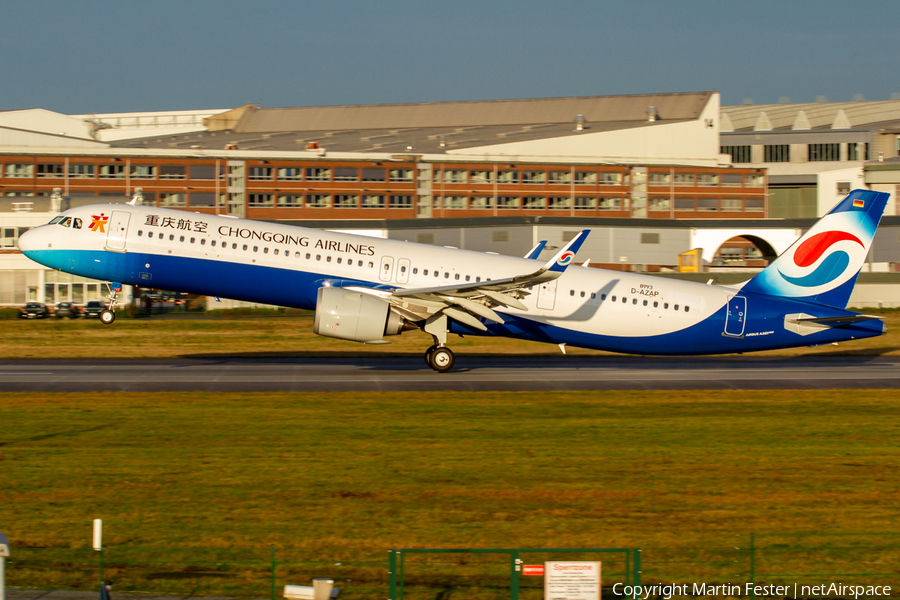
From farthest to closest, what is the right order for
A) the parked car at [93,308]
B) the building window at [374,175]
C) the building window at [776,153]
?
the building window at [776,153]
the building window at [374,175]
the parked car at [93,308]

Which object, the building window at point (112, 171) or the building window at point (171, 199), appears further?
the building window at point (171, 199)

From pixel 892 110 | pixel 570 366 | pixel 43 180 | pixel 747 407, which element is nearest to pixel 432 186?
pixel 43 180

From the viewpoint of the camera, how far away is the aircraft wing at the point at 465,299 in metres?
29.3

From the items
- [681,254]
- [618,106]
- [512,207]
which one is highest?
[618,106]

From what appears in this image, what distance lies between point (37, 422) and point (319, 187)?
8185 centimetres

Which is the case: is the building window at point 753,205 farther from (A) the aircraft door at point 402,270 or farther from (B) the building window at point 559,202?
(A) the aircraft door at point 402,270

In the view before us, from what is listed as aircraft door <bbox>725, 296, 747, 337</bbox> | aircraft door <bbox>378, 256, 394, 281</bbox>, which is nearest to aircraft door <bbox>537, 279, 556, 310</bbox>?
aircraft door <bbox>378, 256, 394, 281</bbox>

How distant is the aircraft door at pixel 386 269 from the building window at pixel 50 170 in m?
76.8

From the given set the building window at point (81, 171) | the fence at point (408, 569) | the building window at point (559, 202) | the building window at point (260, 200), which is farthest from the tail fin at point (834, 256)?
the building window at point (81, 171)

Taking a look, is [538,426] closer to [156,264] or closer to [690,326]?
[690,326]

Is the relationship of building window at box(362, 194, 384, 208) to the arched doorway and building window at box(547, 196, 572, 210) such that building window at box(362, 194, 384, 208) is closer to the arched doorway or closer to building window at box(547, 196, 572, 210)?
building window at box(547, 196, 572, 210)

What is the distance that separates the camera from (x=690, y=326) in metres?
32.3

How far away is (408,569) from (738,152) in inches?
5250

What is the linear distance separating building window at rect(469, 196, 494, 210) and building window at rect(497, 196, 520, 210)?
117cm
